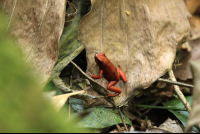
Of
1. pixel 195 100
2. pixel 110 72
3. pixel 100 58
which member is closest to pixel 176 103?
pixel 110 72

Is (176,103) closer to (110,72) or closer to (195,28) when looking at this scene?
(110,72)

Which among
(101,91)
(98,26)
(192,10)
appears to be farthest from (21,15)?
(192,10)

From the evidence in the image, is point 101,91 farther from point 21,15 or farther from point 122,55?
point 21,15

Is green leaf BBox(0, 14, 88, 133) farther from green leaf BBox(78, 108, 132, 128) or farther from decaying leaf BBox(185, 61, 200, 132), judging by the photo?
green leaf BBox(78, 108, 132, 128)

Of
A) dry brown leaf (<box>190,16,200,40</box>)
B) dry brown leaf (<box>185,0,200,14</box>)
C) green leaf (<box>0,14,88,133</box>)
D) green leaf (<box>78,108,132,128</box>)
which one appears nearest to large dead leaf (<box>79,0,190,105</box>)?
green leaf (<box>78,108,132,128</box>)

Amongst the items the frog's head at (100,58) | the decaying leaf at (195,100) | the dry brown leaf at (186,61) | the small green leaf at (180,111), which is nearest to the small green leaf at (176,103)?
the small green leaf at (180,111)

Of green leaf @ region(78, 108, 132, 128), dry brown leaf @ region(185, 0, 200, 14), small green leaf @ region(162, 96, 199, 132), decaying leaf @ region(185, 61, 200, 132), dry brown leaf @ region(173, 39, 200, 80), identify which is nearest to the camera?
decaying leaf @ region(185, 61, 200, 132)

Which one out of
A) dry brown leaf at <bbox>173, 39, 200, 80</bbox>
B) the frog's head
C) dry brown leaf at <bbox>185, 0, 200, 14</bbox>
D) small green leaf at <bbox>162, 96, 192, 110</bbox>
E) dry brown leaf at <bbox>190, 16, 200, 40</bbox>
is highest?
dry brown leaf at <bbox>185, 0, 200, 14</bbox>
